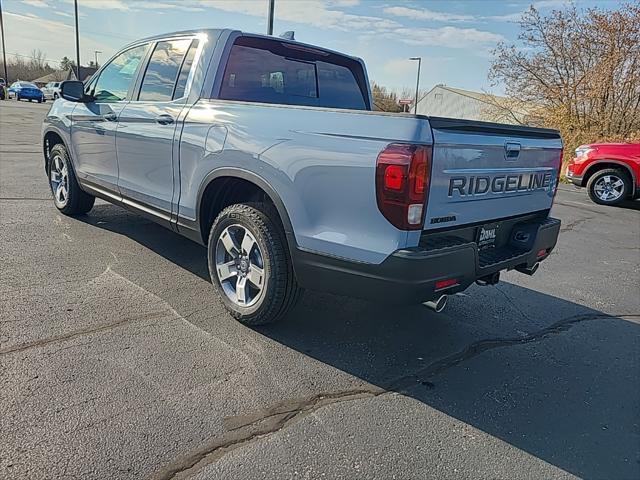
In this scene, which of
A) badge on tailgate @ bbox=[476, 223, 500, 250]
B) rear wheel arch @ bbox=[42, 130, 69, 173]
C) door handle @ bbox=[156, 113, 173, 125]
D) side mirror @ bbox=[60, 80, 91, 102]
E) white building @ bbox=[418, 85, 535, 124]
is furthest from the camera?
white building @ bbox=[418, 85, 535, 124]

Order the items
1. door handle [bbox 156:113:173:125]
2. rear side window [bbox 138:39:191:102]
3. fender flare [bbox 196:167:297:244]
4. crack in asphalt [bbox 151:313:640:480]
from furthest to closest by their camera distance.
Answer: rear side window [bbox 138:39:191:102], door handle [bbox 156:113:173:125], fender flare [bbox 196:167:297:244], crack in asphalt [bbox 151:313:640:480]

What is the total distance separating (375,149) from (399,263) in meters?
0.60

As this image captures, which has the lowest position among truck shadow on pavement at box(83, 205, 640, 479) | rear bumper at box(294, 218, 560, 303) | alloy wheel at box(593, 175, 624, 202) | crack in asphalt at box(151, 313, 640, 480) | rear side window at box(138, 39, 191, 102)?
truck shadow on pavement at box(83, 205, 640, 479)

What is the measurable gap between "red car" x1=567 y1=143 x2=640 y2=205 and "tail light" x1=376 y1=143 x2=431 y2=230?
372 inches

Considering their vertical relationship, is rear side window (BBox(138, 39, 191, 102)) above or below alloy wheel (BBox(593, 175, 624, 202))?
above

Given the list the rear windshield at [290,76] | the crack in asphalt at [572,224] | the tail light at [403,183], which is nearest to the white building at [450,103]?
the crack in asphalt at [572,224]

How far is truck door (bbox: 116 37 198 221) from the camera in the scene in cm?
395

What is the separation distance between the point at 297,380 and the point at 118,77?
3693 millimetres

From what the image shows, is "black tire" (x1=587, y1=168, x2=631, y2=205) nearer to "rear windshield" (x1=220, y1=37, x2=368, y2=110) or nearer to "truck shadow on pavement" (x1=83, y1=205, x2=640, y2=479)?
"truck shadow on pavement" (x1=83, y1=205, x2=640, y2=479)

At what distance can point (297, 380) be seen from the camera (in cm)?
289

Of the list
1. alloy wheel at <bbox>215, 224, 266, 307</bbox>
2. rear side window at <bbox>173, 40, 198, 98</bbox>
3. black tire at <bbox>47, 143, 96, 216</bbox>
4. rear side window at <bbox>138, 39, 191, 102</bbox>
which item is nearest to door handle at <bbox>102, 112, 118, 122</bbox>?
rear side window at <bbox>138, 39, 191, 102</bbox>

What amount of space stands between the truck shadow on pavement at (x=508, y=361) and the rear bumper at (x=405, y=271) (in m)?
0.58

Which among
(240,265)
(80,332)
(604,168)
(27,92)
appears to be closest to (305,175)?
(240,265)

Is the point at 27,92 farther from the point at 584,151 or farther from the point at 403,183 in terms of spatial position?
the point at 403,183
